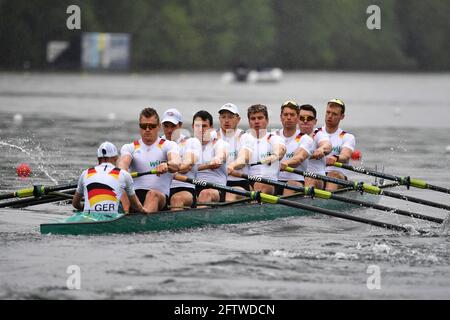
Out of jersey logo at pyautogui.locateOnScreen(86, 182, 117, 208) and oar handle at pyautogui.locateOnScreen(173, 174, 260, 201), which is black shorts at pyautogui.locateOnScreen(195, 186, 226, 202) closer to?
oar handle at pyautogui.locateOnScreen(173, 174, 260, 201)

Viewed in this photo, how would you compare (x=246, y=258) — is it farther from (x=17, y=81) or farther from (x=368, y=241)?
(x=17, y=81)

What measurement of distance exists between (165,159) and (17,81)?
1787 inches

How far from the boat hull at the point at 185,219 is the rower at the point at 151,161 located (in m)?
0.30

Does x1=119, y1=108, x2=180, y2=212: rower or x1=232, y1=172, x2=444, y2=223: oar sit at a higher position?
x1=119, y1=108, x2=180, y2=212: rower

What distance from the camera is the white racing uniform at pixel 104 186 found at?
11820 millimetres

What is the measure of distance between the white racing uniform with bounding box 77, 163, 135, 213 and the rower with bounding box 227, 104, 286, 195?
254 cm

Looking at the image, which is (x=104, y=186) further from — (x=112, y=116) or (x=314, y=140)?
(x=112, y=116)

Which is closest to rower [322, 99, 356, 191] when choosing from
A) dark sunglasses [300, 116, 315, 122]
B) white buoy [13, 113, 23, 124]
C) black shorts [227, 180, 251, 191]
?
dark sunglasses [300, 116, 315, 122]

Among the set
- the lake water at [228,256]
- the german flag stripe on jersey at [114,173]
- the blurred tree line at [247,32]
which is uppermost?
the blurred tree line at [247,32]

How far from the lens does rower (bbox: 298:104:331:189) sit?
15461 millimetres

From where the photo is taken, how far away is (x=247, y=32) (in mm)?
96875

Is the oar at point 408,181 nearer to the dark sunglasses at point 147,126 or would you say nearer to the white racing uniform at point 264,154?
the white racing uniform at point 264,154

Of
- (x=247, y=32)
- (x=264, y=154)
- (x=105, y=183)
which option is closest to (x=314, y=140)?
(x=264, y=154)

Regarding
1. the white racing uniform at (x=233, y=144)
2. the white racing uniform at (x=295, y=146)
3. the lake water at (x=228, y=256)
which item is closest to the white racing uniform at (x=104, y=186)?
the lake water at (x=228, y=256)
